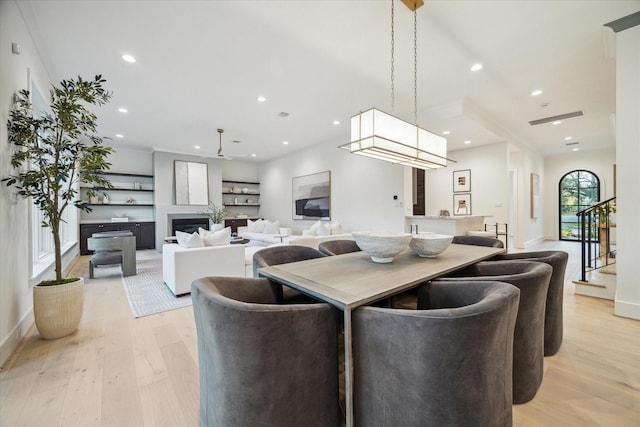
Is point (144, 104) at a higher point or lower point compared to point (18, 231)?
higher

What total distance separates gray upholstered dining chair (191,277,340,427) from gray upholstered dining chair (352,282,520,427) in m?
0.16

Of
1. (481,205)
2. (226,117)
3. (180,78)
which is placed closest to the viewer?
(180,78)

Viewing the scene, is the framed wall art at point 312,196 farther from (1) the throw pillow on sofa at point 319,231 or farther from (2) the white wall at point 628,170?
(2) the white wall at point 628,170

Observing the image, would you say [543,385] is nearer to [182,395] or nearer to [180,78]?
[182,395]

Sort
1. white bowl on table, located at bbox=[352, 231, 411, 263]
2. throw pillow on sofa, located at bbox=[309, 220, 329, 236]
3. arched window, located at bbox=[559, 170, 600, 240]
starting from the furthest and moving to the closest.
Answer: arched window, located at bbox=[559, 170, 600, 240] < throw pillow on sofa, located at bbox=[309, 220, 329, 236] < white bowl on table, located at bbox=[352, 231, 411, 263]

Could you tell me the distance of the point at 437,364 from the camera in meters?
0.97

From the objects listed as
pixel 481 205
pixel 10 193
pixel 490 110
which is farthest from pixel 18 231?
pixel 481 205

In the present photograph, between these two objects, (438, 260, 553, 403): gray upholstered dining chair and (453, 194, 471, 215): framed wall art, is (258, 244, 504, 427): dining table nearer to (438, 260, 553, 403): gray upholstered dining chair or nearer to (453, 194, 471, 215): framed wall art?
(438, 260, 553, 403): gray upholstered dining chair

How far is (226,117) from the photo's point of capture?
5184 mm

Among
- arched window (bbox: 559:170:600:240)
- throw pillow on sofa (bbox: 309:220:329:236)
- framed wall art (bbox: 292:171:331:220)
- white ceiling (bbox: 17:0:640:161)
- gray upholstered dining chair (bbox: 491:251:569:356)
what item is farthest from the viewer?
arched window (bbox: 559:170:600:240)

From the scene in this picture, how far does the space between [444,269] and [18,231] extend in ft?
11.2

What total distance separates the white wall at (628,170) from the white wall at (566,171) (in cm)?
726

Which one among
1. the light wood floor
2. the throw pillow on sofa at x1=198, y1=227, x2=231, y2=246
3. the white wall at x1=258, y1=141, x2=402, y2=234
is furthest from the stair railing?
the throw pillow on sofa at x1=198, y1=227, x2=231, y2=246

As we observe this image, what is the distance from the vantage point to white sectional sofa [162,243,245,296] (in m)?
3.39
